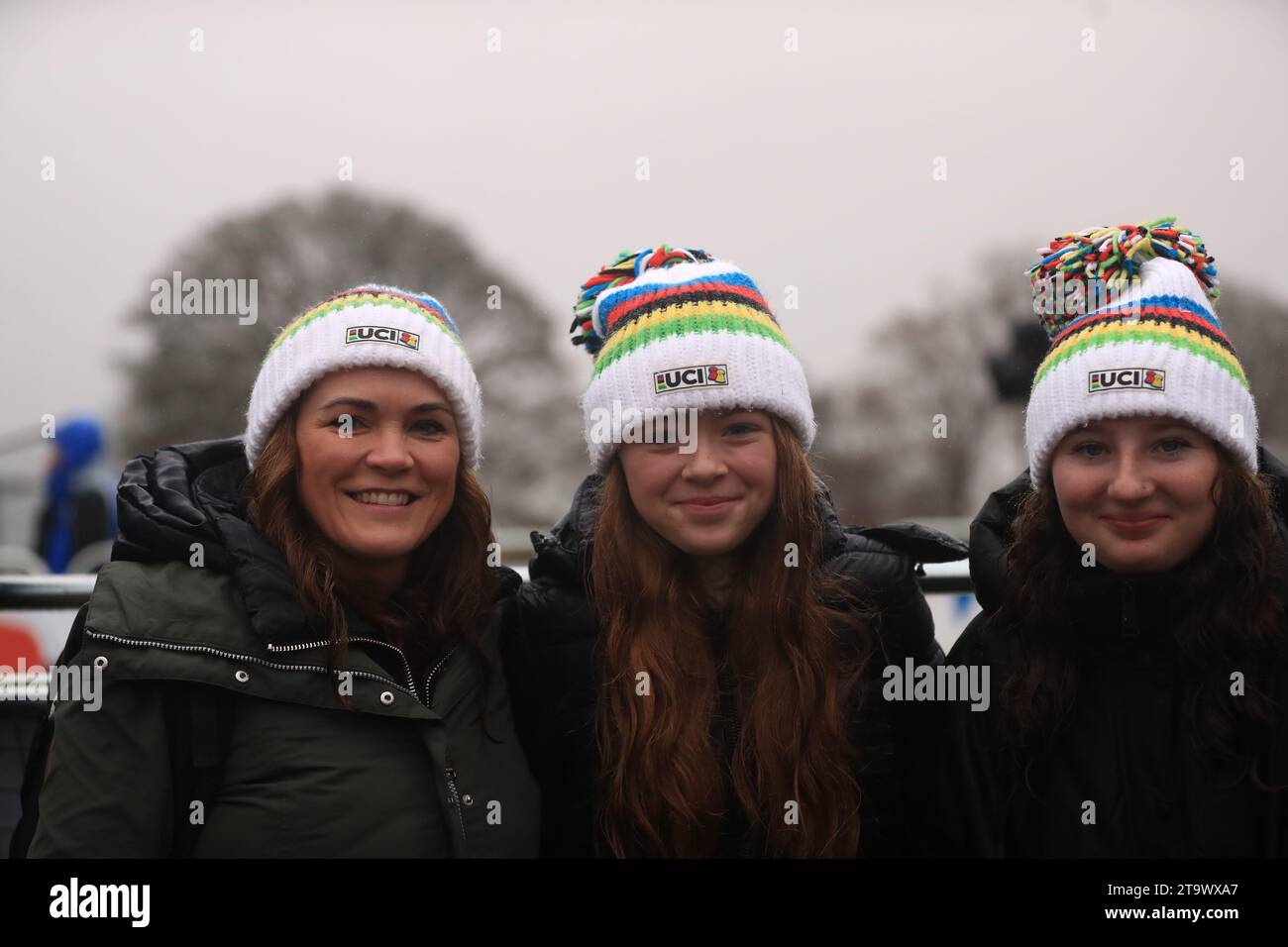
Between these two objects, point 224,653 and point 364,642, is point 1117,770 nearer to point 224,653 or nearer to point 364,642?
point 364,642

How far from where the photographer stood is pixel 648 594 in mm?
2818

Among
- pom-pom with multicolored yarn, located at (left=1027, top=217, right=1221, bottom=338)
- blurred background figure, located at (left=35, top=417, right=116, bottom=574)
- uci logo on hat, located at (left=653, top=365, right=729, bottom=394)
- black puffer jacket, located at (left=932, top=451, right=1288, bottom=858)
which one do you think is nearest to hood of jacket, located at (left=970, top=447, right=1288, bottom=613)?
black puffer jacket, located at (left=932, top=451, right=1288, bottom=858)

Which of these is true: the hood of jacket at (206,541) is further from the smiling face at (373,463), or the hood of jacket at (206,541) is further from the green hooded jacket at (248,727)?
the smiling face at (373,463)

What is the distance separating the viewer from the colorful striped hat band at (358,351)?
8.84 ft

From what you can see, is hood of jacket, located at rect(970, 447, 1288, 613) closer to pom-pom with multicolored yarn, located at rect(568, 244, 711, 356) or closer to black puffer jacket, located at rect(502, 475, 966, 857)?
black puffer jacket, located at rect(502, 475, 966, 857)

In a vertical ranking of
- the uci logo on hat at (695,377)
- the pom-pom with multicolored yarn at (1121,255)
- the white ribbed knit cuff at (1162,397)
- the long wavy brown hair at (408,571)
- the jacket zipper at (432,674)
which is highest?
the pom-pom with multicolored yarn at (1121,255)

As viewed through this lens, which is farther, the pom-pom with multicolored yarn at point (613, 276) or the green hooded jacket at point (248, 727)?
the pom-pom with multicolored yarn at point (613, 276)

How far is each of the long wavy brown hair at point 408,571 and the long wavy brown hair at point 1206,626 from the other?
1.25 meters

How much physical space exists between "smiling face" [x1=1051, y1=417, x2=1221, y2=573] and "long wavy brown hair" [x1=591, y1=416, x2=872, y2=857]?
59 cm

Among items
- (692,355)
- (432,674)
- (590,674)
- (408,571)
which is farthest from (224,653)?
(692,355)

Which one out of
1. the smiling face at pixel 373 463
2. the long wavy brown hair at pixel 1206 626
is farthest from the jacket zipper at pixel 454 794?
the long wavy brown hair at pixel 1206 626

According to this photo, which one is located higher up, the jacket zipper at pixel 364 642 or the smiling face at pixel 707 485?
the smiling face at pixel 707 485

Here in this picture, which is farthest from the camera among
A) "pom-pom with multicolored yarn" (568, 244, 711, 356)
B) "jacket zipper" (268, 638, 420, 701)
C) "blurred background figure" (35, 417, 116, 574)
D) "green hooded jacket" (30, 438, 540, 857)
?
"blurred background figure" (35, 417, 116, 574)

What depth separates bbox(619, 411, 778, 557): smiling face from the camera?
108 inches
